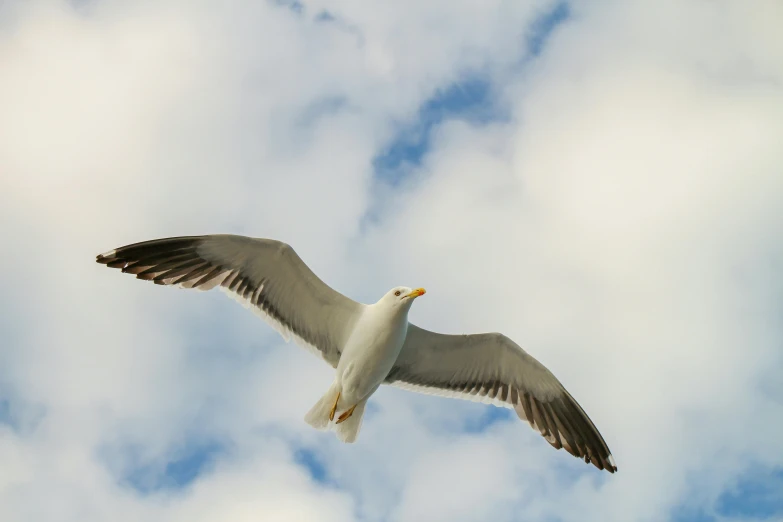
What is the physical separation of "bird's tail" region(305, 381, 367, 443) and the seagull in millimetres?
12

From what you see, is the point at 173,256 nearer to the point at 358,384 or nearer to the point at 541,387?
the point at 358,384

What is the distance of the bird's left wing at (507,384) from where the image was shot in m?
11.3

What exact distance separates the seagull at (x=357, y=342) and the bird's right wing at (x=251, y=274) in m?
0.01

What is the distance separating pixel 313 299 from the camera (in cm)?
1083

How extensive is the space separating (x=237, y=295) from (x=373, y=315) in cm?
173

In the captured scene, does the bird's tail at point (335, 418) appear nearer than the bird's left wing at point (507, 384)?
Yes

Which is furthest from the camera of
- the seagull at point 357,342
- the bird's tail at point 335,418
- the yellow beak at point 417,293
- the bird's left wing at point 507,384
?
the bird's left wing at point 507,384

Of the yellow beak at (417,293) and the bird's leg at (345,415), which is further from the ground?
the yellow beak at (417,293)

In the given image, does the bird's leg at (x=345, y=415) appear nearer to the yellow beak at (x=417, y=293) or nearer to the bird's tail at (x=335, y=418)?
the bird's tail at (x=335, y=418)

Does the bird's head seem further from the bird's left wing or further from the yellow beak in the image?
the bird's left wing

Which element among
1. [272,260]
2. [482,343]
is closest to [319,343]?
[272,260]

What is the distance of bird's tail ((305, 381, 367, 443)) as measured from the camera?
35.1 feet

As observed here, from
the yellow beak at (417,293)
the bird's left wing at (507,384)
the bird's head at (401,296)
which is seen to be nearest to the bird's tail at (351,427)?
the bird's left wing at (507,384)

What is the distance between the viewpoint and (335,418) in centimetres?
1083
